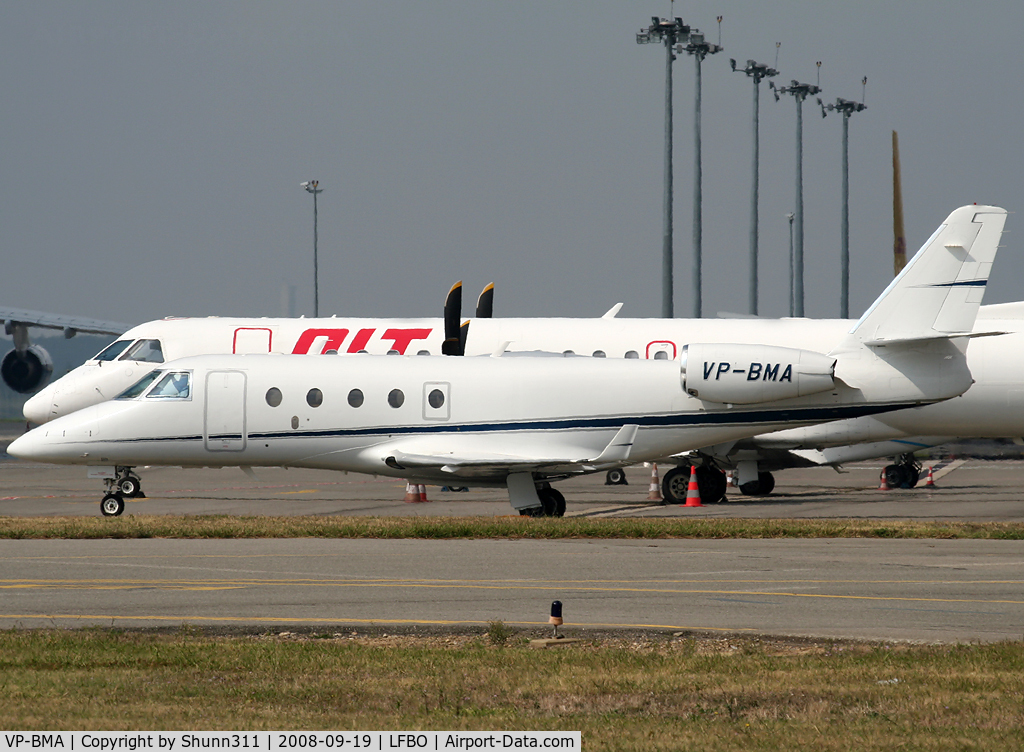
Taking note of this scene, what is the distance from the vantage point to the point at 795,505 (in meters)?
28.4

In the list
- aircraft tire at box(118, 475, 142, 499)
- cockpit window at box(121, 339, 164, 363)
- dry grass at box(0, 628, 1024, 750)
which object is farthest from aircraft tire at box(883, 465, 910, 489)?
dry grass at box(0, 628, 1024, 750)

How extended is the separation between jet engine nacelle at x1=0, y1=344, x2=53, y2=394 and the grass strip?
2806 cm

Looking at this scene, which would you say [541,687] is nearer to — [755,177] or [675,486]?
[675,486]

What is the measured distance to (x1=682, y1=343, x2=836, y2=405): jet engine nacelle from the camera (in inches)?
920

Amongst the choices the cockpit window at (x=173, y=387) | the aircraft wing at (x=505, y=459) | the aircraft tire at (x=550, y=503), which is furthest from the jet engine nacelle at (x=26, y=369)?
the aircraft tire at (x=550, y=503)

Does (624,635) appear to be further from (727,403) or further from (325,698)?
(727,403)

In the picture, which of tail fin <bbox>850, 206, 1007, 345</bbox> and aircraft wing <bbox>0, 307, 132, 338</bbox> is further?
aircraft wing <bbox>0, 307, 132, 338</bbox>

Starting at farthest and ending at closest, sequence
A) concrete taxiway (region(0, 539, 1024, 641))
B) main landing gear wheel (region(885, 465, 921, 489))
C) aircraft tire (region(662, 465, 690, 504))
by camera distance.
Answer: main landing gear wheel (region(885, 465, 921, 489)) < aircraft tire (region(662, 465, 690, 504)) < concrete taxiway (region(0, 539, 1024, 641))

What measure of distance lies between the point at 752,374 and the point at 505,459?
15.0ft

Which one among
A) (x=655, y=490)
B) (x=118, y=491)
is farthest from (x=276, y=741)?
(x=655, y=490)

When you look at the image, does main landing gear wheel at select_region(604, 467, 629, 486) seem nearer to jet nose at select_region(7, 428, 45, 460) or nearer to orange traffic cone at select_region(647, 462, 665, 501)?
orange traffic cone at select_region(647, 462, 665, 501)

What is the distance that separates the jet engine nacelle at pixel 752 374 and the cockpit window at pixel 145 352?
1375cm

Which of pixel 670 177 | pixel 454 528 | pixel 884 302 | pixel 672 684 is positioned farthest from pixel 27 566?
pixel 670 177

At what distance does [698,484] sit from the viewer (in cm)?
2947
